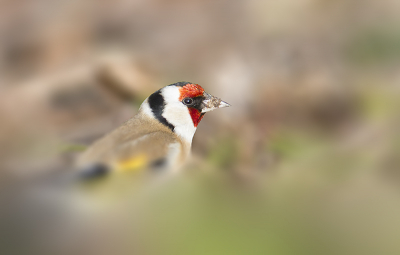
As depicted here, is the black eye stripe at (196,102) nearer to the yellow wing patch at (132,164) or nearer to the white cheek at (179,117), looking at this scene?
the white cheek at (179,117)

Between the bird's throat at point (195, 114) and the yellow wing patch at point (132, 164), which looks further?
the bird's throat at point (195, 114)

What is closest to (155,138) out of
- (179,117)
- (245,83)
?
(179,117)

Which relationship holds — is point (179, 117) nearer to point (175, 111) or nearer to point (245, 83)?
point (175, 111)

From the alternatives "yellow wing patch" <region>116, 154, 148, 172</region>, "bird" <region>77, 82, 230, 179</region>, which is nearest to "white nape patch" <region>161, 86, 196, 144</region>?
"bird" <region>77, 82, 230, 179</region>

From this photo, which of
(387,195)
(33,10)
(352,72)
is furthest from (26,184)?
(352,72)

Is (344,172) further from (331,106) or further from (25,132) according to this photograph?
(25,132)

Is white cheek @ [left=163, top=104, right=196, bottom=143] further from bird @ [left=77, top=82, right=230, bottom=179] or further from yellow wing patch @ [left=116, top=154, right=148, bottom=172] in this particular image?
yellow wing patch @ [left=116, top=154, right=148, bottom=172]

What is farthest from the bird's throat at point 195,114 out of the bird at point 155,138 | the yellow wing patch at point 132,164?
the yellow wing patch at point 132,164
